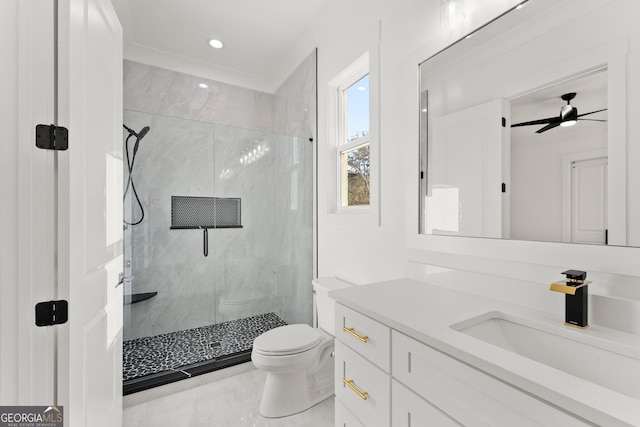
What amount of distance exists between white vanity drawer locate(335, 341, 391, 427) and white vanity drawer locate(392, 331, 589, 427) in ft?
0.34

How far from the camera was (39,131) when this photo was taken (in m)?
0.93

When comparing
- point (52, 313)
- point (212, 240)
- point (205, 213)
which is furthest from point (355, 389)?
point (205, 213)

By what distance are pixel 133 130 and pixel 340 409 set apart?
263 centimetres

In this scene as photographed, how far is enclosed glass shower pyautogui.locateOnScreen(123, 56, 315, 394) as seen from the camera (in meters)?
2.42

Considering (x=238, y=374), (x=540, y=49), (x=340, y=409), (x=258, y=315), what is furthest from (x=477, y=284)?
(x=258, y=315)

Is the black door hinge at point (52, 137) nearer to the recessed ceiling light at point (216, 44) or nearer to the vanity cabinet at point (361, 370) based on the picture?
the vanity cabinet at point (361, 370)

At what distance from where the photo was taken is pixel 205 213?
278cm

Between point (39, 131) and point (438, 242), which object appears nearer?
point (39, 131)

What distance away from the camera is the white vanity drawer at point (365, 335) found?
35.7 inches

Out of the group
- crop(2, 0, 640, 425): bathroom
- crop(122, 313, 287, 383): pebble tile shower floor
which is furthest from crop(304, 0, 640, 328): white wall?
crop(122, 313, 287, 383): pebble tile shower floor

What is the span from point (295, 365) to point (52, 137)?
154 cm

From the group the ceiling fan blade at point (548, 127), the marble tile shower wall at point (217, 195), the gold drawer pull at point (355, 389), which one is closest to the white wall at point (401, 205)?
the ceiling fan blade at point (548, 127)

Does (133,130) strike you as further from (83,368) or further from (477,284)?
(477,284)

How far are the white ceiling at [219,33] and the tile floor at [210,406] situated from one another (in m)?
2.80
